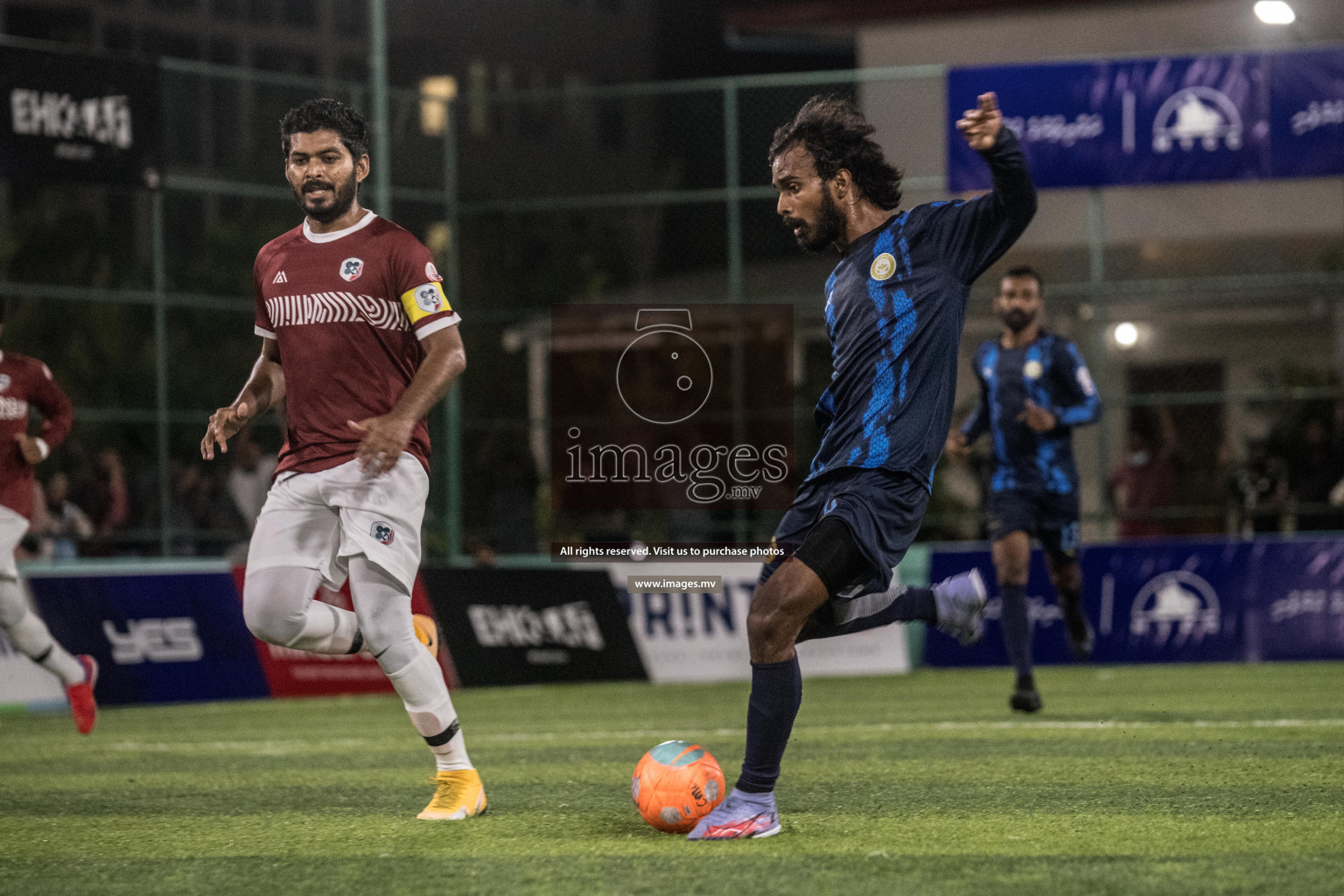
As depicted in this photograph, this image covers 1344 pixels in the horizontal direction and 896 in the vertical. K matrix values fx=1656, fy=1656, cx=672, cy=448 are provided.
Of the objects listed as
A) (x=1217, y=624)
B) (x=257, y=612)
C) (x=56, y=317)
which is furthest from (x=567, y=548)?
(x=56, y=317)

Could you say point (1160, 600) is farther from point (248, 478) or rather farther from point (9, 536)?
point (9, 536)

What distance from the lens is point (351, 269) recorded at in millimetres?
5672

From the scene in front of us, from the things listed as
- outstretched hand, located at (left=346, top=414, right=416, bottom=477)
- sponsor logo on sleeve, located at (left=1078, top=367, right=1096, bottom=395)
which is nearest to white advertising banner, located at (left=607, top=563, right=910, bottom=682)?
sponsor logo on sleeve, located at (left=1078, top=367, right=1096, bottom=395)

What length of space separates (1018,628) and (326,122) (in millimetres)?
5218

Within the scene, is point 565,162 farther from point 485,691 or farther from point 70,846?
point 70,846

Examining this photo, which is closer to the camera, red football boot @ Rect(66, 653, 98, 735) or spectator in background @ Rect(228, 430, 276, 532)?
red football boot @ Rect(66, 653, 98, 735)

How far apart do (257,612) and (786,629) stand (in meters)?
1.83

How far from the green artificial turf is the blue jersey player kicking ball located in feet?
1.92

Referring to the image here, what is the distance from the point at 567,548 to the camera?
49.3 feet

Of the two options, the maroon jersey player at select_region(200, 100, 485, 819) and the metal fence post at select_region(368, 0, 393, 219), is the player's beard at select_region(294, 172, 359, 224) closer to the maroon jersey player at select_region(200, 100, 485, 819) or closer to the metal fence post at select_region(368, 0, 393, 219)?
the maroon jersey player at select_region(200, 100, 485, 819)

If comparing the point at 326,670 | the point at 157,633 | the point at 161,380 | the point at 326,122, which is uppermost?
the point at 326,122

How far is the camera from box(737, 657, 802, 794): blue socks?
16.4 ft

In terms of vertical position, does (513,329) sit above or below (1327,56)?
below

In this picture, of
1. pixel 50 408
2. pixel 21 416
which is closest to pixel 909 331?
pixel 21 416
